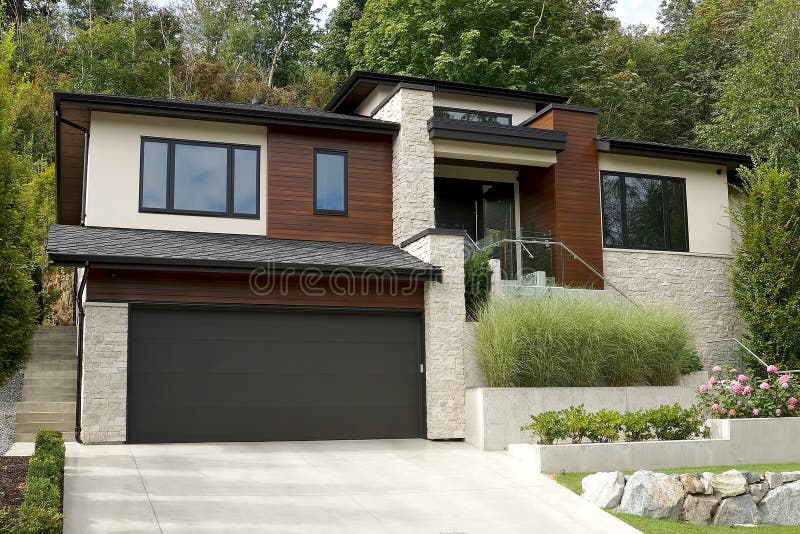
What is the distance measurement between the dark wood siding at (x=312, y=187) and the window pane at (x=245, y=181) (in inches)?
11.3

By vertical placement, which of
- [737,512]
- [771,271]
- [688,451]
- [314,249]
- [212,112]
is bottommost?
[737,512]

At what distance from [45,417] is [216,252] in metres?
3.81

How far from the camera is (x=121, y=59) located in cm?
3238

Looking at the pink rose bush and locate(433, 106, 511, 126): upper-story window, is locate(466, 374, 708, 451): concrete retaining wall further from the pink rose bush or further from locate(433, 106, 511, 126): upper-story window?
locate(433, 106, 511, 126): upper-story window

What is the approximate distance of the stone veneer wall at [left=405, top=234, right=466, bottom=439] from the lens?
14.0 metres

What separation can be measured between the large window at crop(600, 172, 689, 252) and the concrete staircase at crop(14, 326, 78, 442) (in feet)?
38.4

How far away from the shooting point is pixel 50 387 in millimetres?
14234

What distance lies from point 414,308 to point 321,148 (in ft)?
13.1

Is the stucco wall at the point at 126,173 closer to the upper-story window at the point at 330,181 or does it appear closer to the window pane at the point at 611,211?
the upper-story window at the point at 330,181

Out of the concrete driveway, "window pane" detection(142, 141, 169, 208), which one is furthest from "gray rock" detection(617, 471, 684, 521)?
"window pane" detection(142, 141, 169, 208)

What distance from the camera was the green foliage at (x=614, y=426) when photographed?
11.7 metres

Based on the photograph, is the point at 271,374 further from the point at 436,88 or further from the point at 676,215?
the point at 676,215

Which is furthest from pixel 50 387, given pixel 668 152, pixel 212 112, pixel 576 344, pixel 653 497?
pixel 668 152

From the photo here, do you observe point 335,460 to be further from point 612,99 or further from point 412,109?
point 612,99
